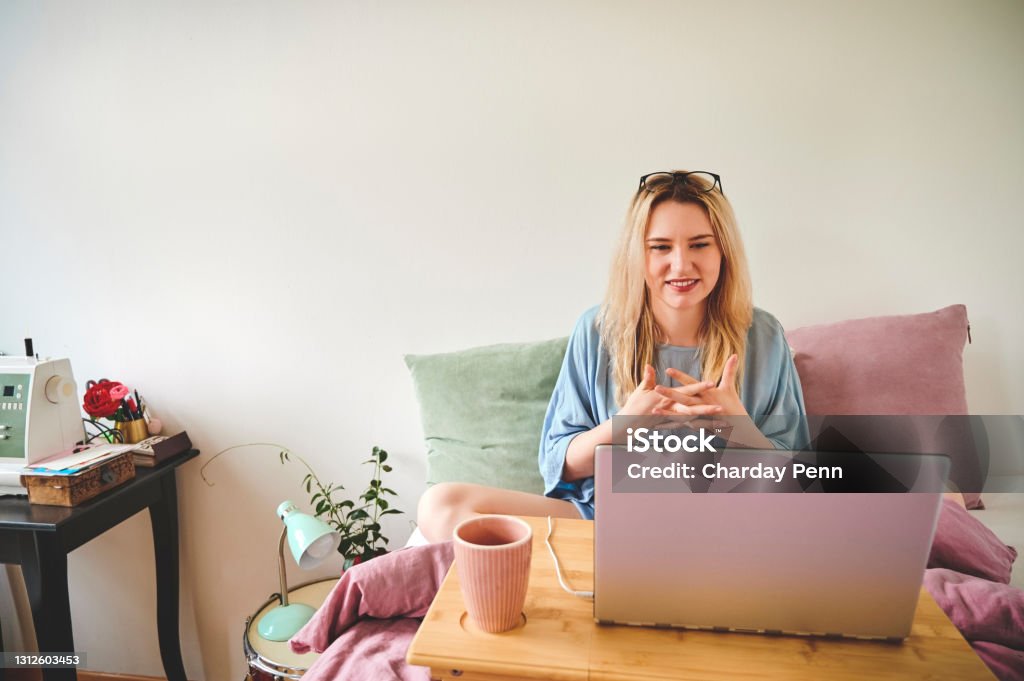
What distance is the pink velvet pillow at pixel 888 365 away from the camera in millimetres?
1358

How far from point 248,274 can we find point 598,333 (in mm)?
1026

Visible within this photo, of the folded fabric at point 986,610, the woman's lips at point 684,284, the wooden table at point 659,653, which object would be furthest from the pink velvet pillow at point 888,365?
the wooden table at point 659,653

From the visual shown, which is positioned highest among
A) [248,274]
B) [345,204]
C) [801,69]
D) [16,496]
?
[801,69]

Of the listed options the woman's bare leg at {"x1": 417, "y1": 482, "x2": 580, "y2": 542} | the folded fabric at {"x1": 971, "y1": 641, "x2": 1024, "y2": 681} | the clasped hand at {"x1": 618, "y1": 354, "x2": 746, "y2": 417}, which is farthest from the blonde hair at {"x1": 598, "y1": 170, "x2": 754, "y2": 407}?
the folded fabric at {"x1": 971, "y1": 641, "x2": 1024, "y2": 681}

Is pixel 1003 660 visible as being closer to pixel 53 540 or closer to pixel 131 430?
pixel 53 540

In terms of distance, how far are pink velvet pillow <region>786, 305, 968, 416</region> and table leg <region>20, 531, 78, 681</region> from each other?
5.48 ft

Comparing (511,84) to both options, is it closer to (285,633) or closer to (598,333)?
(598,333)

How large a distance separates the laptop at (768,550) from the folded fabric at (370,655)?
1.54 feet

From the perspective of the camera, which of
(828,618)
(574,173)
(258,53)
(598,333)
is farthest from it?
(258,53)

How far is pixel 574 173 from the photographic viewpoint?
1.56 m

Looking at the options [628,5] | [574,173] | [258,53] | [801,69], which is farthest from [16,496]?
[801,69]

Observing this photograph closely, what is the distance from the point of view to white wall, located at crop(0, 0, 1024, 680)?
145 centimetres

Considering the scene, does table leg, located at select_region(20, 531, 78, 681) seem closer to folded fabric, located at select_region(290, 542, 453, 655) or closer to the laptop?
folded fabric, located at select_region(290, 542, 453, 655)

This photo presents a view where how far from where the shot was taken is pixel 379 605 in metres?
1.05
